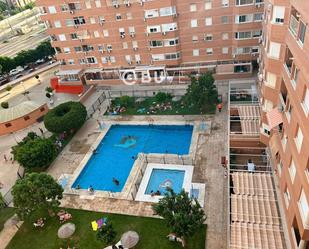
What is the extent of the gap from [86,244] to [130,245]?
16.2ft

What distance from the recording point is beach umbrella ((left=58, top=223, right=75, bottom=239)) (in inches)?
1009

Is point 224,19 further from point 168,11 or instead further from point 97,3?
point 97,3

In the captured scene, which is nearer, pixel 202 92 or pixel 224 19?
pixel 202 92

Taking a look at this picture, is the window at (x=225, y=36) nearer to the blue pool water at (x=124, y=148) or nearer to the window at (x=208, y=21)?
the window at (x=208, y=21)

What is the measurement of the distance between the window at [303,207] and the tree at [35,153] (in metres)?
28.1

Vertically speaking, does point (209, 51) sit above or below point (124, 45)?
below

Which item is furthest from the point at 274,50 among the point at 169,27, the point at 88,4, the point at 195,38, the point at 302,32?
the point at 88,4

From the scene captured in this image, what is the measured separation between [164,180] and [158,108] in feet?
51.0

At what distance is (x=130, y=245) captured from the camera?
2359cm

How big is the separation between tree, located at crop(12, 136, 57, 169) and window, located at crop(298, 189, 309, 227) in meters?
28.1

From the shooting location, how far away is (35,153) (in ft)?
109

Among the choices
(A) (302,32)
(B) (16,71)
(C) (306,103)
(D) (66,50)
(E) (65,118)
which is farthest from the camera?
(B) (16,71)

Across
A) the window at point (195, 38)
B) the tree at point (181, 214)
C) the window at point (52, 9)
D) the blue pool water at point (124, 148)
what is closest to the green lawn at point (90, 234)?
the tree at point (181, 214)

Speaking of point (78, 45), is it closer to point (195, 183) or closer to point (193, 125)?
point (193, 125)
